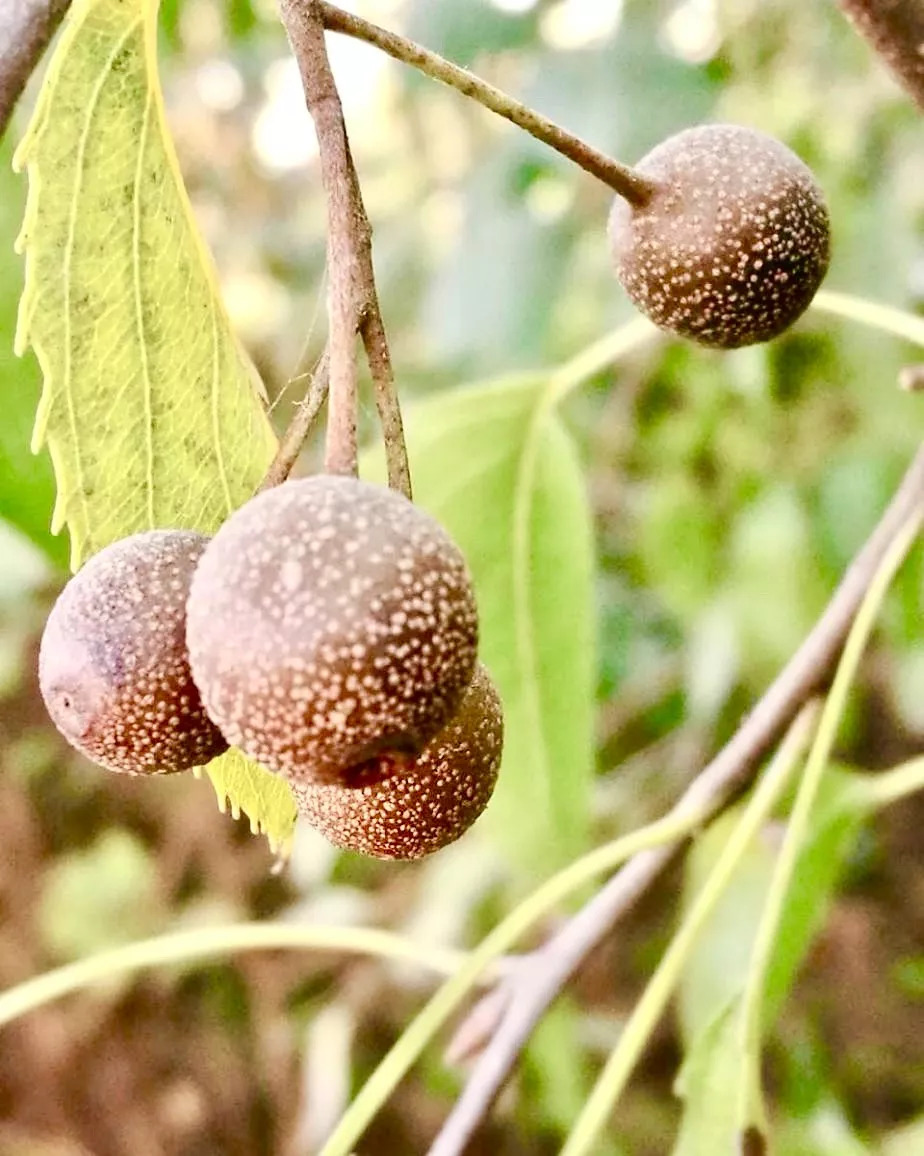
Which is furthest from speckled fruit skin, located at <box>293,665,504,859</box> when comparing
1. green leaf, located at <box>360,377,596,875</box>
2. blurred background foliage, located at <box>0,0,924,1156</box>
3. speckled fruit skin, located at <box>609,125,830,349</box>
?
blurred background foliage, located at <box>0,0,924,1156</box>

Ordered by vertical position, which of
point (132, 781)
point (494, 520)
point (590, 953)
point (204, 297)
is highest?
point (204, 297)

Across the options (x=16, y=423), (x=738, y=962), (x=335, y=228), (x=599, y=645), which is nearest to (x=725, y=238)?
A: (x=335, y=228)

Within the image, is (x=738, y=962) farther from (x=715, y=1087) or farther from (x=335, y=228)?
(x=335, y=228)

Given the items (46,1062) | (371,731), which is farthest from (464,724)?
(46,1062)

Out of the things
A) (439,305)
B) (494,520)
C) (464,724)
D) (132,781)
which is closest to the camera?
(464,724)

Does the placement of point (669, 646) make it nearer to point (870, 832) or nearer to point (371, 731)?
point (870, 832)

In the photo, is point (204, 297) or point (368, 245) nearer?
point (368, 245)

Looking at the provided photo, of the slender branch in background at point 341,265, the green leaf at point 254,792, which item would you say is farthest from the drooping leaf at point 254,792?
the slender branch in background at point 341,265
